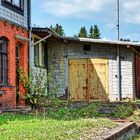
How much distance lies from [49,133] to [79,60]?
61.1ft

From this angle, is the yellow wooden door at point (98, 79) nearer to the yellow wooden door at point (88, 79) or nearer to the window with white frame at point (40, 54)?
the yellow wooden door at point (88, 79)

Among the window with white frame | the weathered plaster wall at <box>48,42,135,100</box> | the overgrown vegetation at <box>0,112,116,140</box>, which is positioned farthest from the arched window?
the weathered plaster wall at <box>48,42,135,100</box>

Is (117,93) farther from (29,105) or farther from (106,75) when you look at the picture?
(29,105)

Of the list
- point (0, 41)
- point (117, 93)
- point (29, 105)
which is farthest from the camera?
point (117, 93)

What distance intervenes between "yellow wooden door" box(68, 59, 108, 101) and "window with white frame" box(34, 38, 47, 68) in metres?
1.56

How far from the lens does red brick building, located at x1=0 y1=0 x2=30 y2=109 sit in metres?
18.0

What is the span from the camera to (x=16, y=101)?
786 inches

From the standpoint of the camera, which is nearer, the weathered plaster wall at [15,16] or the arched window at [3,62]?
the weathered plaster wall at [15,16]

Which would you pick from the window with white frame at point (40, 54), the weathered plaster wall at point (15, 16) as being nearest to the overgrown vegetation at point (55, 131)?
the weathered plaster wall at point (15, 16)

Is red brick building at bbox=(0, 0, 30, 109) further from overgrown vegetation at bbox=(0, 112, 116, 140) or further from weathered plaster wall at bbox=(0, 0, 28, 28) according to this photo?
overgrown vegetation at bbox=(0, 112, 116, 140)

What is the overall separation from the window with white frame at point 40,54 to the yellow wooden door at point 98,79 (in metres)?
2.63

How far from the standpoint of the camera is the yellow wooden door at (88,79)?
26.8 metres

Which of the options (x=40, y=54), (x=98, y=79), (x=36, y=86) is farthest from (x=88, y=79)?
(x=36, y=86)

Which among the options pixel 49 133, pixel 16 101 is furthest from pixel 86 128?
pixel 16 101
